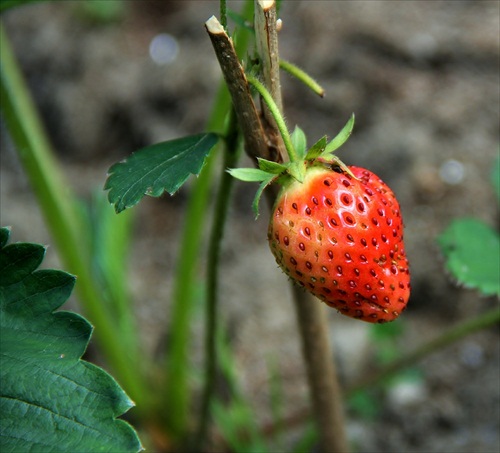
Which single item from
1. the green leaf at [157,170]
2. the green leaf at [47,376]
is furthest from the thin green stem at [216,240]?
Answer: the green leaf at [47,376]

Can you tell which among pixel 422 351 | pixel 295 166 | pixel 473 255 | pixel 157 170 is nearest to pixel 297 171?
pixel 295 166

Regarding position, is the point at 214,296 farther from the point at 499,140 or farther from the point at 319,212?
the point at 499,140

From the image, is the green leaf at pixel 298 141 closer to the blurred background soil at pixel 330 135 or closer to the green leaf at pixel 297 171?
the green leaf at pixel 297 171

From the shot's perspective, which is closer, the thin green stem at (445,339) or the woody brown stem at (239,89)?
the woody brown stem at (239,89)

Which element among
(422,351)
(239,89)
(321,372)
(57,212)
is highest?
(239,89)

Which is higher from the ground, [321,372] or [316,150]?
[316,150]

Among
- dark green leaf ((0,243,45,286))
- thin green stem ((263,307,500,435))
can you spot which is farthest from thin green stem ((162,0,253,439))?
dark green leaf ((0,243,45,286))

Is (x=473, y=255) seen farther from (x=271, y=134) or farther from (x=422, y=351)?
(x=271, y=134)

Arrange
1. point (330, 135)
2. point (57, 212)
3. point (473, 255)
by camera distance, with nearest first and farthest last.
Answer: point (473, 255) < point (57, 212) < point (330, 135)
